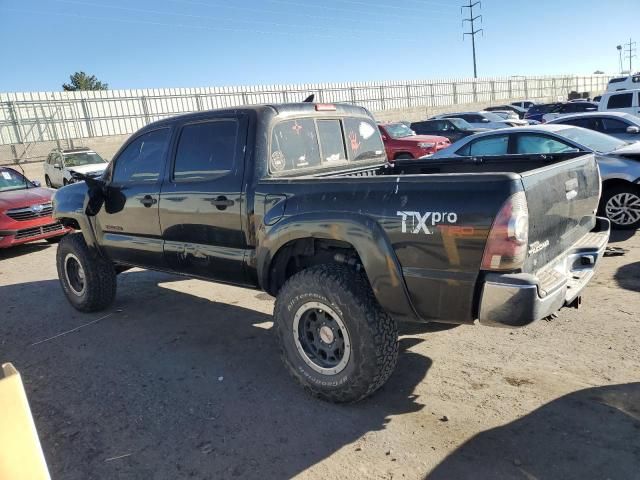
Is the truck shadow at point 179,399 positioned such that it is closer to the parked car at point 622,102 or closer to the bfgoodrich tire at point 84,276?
the bfgoodrich tire at point 84,276

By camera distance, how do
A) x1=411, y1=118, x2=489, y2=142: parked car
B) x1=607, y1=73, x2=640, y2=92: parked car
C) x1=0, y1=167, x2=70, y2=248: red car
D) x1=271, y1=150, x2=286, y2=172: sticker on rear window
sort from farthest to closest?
x1=607, y1=73, x2=640, y2=92: parked car → x1=411, y1=118, x2=489, y2=142: parked car → x1=0, y1=167, x2=70, y2=248: red car → x1=271, y1=150, x2=286, y2=172: sticker on rear window

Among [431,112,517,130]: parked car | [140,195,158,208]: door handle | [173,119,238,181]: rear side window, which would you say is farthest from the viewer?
[431,112,517,130]: parked car

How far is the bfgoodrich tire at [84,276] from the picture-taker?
529 centimetres

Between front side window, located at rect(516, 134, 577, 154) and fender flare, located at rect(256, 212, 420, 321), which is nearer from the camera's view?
fender flare, located at rect(256, 212, 420, 321)

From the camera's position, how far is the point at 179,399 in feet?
11.6

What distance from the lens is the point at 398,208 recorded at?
2832 millimetres

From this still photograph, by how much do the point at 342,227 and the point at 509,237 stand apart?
0.98 meters

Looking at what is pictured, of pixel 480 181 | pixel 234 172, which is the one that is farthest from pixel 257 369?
pixel 480 181

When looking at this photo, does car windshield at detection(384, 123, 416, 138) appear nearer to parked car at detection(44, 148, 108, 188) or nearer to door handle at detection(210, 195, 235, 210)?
parked car at detection(44, 148, 108, 188)

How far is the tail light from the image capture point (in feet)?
8.27

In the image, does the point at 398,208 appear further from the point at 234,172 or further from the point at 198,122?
the point at 198,122

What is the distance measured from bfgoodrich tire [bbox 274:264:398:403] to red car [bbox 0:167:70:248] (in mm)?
7265

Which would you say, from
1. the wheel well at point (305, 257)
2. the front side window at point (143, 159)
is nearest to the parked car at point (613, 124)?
the wheel well at point (305, 257)


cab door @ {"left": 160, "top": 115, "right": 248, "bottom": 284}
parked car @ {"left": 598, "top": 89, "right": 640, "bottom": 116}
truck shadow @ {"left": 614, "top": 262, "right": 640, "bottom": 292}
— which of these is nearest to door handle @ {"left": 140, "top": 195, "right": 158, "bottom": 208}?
cab door @ {"left": 160, "top": 115, "right": 248, "bottom": 284}
